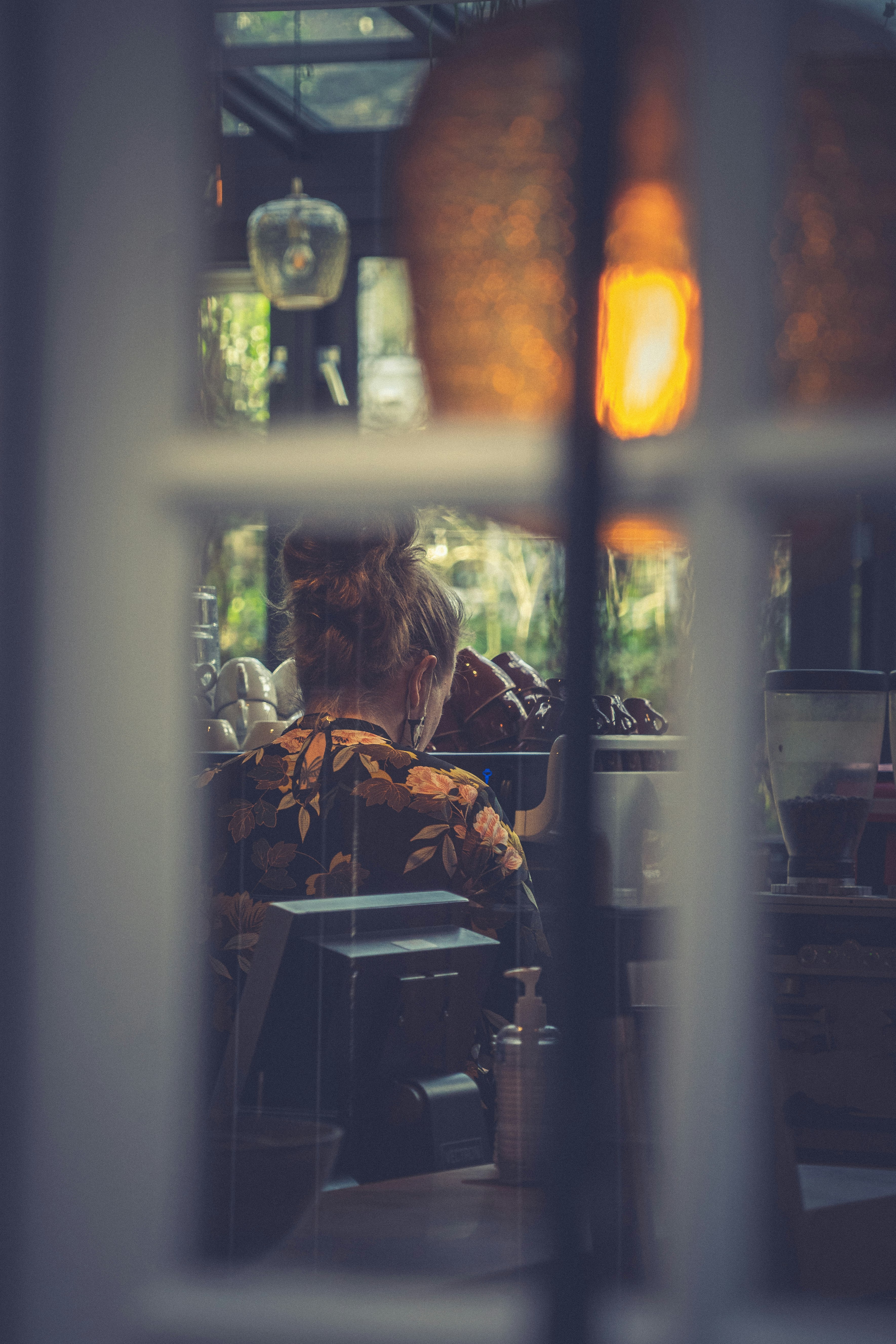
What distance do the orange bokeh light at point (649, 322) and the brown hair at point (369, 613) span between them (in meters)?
0.92

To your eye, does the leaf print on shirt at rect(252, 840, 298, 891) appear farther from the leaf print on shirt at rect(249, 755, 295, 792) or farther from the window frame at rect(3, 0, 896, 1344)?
the window frame at rect(3, 0, 896, 1344)

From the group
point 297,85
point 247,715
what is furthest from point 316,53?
point 247,715

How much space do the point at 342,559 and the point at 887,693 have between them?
2.31ft

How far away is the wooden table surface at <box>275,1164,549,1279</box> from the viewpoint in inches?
27.9

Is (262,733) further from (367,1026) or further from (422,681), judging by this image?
(367,1026)

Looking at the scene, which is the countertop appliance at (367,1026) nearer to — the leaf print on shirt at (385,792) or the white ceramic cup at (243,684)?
the white ceramic cup at (243,684)

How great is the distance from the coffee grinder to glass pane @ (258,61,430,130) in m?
0.50

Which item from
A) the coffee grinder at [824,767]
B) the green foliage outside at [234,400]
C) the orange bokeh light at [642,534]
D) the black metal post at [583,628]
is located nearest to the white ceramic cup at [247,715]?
the green foliage outside at [234,400]

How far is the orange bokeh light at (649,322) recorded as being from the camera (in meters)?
0.62

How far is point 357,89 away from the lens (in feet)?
3.04

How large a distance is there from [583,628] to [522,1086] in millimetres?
Answer: 482

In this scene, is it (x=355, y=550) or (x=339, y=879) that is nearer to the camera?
(x=339, y=879)

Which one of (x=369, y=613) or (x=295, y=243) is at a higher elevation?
(x=295, y=243)

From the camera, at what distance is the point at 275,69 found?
0.88 m
